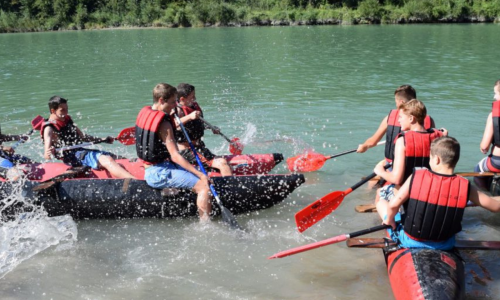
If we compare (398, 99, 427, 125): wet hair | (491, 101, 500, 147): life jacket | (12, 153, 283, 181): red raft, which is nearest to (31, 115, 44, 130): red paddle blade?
(12, 153, 283, 181): red raft

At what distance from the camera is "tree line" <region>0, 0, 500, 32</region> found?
37844 mm

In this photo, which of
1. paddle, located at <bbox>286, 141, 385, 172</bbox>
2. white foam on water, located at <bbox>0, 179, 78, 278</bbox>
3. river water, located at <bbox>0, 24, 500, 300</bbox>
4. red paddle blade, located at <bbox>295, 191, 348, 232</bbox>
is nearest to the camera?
river water, located at <bbox>0, 24, 500, 300</bbox>

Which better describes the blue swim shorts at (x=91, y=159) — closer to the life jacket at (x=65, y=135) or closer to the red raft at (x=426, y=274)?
the life jacket at (x=65, y=135)

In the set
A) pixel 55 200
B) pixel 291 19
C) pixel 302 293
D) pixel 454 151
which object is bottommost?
pixel 302 293

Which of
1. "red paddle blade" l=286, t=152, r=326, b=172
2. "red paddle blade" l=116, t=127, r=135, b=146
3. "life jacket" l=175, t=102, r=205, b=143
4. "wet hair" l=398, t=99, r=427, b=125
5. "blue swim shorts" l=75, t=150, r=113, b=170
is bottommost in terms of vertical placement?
"red paddle blade" l=286, t=152, r=326, b=172

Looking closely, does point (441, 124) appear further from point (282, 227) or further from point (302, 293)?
point (302, 293)

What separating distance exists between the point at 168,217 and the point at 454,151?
3.17 metres

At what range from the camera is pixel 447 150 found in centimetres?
329

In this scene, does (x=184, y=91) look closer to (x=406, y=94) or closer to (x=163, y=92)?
(x=163, y=92)

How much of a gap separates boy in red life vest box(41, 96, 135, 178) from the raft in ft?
1.36

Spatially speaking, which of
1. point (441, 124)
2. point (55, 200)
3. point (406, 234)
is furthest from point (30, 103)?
point (406, 234)

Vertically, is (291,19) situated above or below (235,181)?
above

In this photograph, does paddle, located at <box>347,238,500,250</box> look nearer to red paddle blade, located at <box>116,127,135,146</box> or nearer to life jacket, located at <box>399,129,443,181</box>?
life jacket, located at <box>399,129,443,181</box>

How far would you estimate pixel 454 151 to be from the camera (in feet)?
10.8
